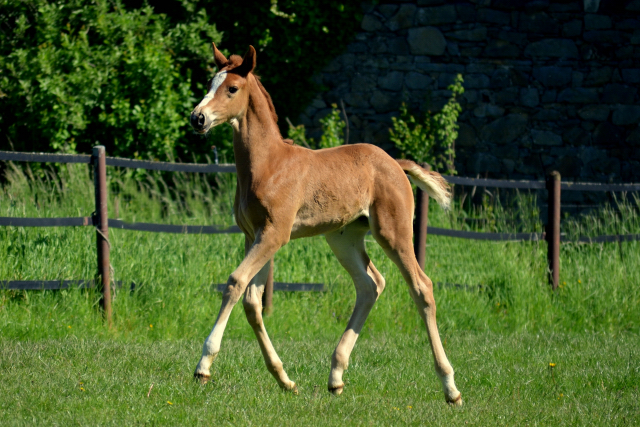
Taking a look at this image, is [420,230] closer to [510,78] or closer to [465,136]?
[465,136]

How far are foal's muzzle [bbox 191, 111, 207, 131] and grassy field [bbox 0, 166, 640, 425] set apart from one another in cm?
160

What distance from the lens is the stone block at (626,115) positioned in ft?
38.0

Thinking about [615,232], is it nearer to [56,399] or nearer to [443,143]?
[443,143]

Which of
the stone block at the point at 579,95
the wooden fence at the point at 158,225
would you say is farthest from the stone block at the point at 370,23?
the wooden fence at the point at 158,225

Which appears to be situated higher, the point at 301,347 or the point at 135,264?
the point at 135,264

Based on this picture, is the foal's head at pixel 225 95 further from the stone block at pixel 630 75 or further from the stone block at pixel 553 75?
the stone block at pixel 630 75

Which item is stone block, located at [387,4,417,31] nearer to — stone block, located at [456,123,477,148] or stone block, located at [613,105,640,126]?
stone block, located at [456,123,477,148]

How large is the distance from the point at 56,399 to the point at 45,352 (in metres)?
1.25

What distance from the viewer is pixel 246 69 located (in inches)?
167

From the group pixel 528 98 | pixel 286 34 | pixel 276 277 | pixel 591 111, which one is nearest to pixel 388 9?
pixel 286 34

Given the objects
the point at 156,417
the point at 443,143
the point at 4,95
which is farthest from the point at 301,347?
the point at 4,95

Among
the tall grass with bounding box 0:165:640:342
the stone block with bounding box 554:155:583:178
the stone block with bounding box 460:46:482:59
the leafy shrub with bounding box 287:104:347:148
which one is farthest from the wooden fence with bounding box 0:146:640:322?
the stone block with bounding box 460:46:482:59

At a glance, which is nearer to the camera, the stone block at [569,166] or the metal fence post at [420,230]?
the metal fence post at [420,230]

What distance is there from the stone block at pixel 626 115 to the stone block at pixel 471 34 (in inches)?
101
